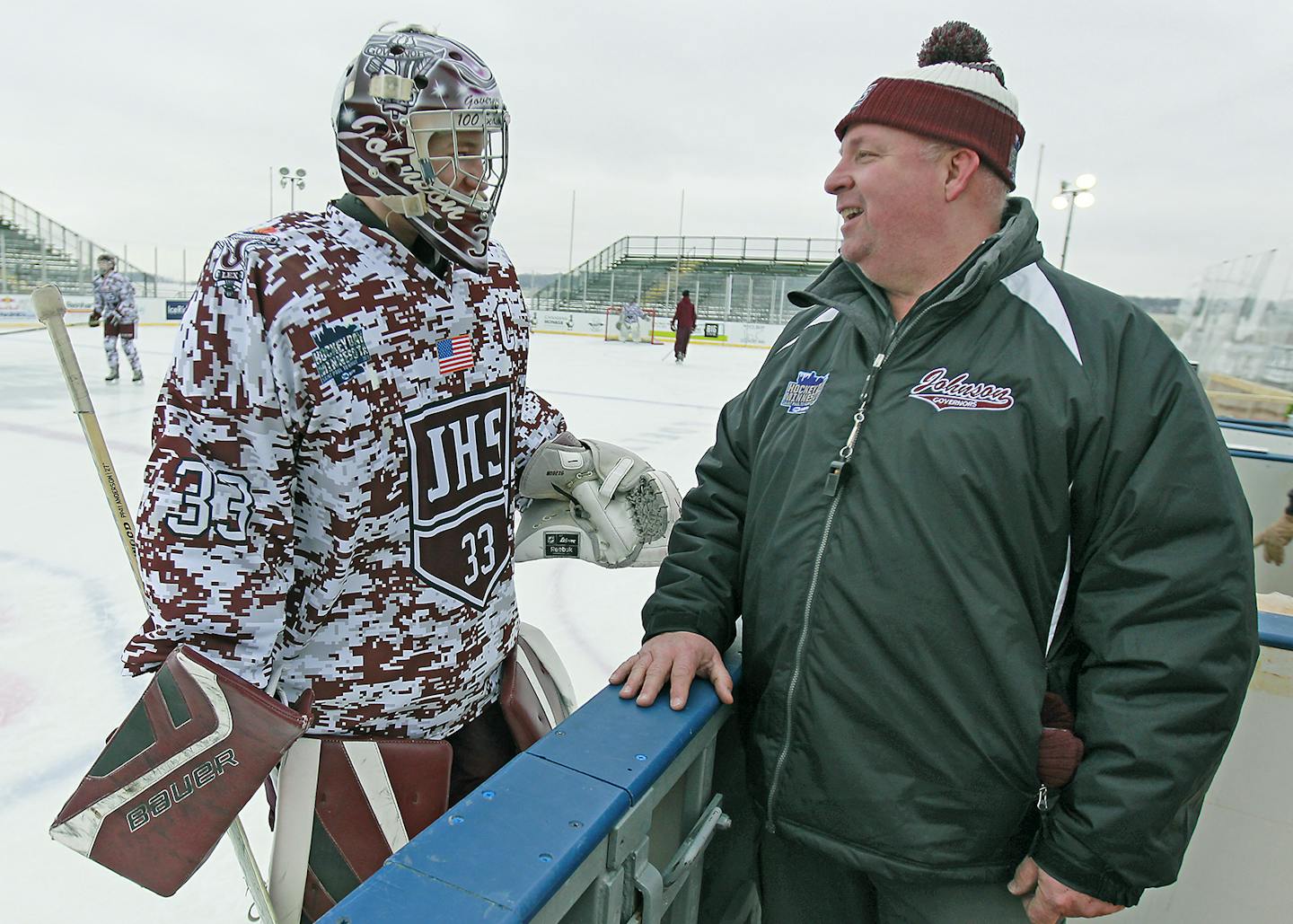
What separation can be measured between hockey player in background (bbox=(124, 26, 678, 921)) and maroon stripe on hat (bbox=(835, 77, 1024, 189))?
54cm

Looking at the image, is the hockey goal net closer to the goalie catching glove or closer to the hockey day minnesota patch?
the goalie catching glove

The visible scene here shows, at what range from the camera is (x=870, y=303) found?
1.18 metres

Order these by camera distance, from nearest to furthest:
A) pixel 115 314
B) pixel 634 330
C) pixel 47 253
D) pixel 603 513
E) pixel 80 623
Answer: pixel 603 513, pixel 80 623, pixel 115 314, pixel 634 330, pixel 47 253

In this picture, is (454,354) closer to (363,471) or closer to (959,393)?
(363,471)

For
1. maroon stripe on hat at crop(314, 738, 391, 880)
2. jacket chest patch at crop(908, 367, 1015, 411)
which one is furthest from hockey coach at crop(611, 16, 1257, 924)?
maroon stripe on hat at crop(314, 738, 391, 880)

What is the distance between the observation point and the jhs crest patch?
3.82 feet

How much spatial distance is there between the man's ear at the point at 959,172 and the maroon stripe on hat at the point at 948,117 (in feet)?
0.04

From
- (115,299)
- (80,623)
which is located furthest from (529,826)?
(115,299)

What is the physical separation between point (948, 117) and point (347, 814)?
4.15ft

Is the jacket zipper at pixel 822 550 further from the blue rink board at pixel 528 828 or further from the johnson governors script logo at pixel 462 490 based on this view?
the johnson governors script logo at pixel 462 490

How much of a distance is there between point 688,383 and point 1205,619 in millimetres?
10084

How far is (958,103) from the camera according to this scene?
3.67ft

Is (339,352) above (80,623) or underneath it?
above

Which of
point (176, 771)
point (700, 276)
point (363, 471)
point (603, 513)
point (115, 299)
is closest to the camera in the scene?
point (176, 771)
